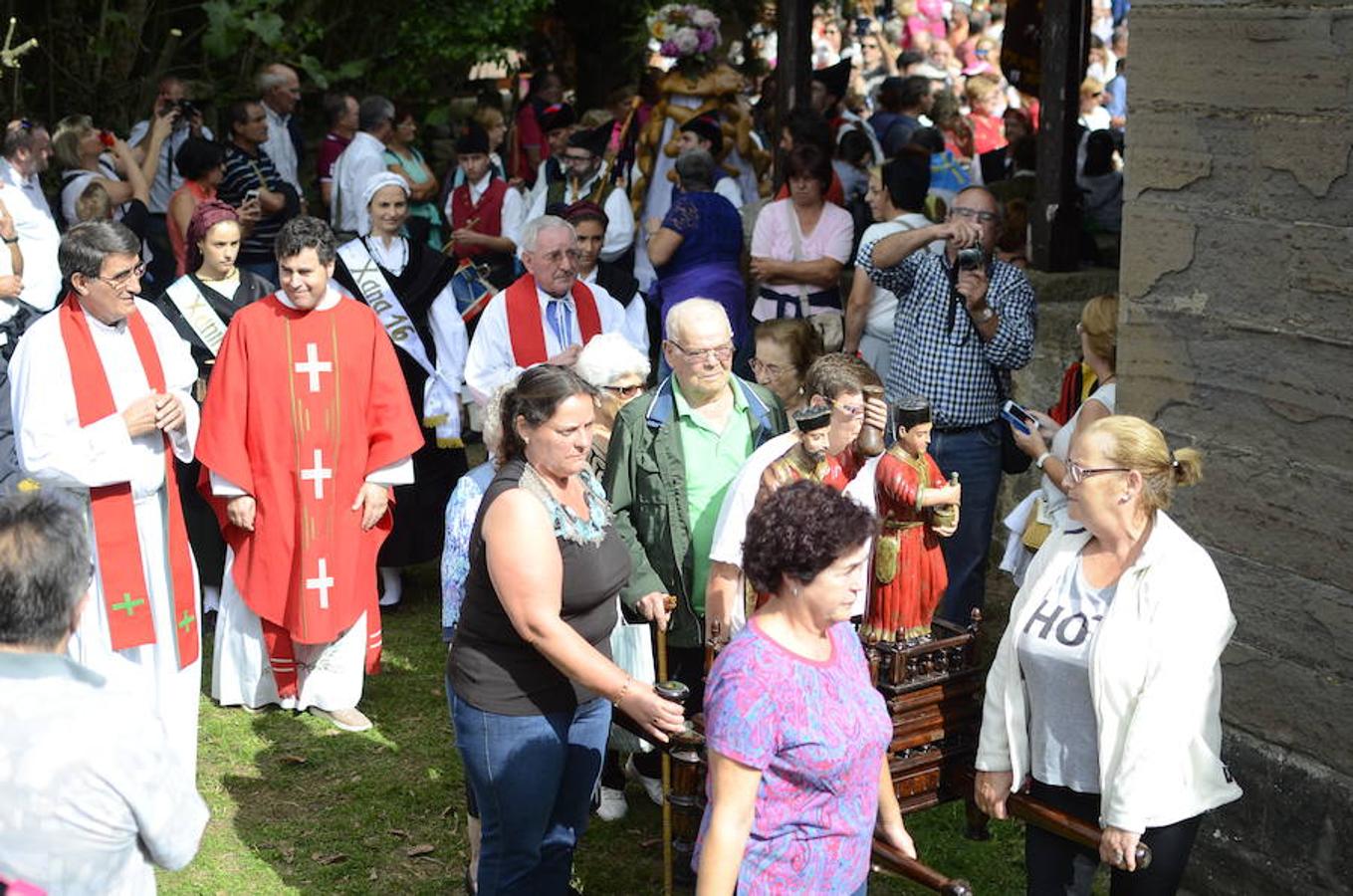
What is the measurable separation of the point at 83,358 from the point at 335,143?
6649mm

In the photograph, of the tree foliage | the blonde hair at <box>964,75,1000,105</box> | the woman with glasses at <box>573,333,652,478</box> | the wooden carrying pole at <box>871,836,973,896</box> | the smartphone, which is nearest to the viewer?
the wooden carrying pole at <box>871,836,973,896</box>

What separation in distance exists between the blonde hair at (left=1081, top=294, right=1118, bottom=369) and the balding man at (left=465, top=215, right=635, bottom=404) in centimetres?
223

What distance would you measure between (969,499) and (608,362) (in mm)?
1756

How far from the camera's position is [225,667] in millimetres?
7312

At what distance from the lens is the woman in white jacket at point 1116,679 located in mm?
4203

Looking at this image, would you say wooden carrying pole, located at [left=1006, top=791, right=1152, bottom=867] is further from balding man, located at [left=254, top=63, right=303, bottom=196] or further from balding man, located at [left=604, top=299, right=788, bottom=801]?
balding man, located at [left=254, top=63, right=303, bottom=196]

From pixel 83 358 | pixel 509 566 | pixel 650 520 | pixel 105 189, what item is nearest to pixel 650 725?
pixel 509 566

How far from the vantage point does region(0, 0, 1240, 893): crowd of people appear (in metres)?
3.73

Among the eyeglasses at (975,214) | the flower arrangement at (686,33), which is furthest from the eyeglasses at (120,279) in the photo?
the flower arrangement at (686,33)

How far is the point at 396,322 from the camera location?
8.05 meters

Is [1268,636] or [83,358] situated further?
[83,358]

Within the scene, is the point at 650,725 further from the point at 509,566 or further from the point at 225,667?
the point at 225,667

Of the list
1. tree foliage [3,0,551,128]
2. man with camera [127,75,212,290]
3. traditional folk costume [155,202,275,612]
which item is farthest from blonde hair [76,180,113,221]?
tree foliage [3,0,551,128]

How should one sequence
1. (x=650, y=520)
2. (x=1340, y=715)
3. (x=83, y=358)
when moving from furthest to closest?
1. (x=83, y=358)
2. (x=650, y=520)
3. (x=1340, y=715)
